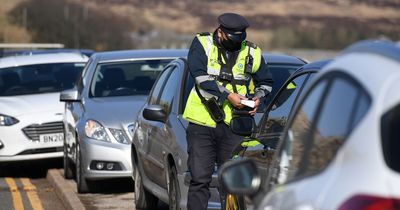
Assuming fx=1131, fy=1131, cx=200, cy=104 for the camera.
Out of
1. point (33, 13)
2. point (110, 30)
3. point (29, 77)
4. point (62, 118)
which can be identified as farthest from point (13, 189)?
point (110, 30)

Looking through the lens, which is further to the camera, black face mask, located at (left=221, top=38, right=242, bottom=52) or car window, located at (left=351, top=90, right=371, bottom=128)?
black face mask, located at (left=221, top=38, right=242, bottom=52)

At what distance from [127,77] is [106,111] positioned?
45.1 inches

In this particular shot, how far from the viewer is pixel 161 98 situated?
1006 cm

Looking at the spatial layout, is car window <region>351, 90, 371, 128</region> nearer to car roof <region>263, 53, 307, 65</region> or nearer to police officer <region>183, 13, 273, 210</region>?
police officer <region>183, 13, 273, 210</region>

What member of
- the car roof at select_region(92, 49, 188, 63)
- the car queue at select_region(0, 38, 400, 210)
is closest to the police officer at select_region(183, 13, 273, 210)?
the car queue at select_region(0, 38, 400, 210)

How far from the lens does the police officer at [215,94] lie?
7914mm

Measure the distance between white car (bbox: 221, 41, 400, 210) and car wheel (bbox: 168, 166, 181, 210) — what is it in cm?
422

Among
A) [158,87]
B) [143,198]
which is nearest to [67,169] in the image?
[143,198]

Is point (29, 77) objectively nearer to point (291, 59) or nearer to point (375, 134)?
point (291, 59)

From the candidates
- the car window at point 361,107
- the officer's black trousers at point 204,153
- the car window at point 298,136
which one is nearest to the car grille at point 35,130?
the officer's black trousers at point 204,153

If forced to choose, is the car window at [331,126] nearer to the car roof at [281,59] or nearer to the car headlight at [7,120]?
the car roof at [281,59]

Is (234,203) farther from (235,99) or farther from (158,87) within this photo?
(158,87)

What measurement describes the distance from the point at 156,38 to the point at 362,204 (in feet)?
232

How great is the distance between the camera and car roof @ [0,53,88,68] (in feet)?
53.1
